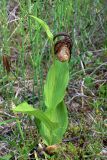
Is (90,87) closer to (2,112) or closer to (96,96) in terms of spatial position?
(96,96)

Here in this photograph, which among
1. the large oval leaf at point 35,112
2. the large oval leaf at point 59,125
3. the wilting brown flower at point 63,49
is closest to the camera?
the large oval leaf at point 35,112

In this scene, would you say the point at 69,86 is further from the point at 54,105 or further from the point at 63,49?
the point at 63,49

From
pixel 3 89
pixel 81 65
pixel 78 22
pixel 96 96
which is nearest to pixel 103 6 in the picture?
pixel 78 22

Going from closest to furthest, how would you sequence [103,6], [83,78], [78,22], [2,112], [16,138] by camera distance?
[16,138]
[2,112]
[83,78]
[78,22]
[103,6]

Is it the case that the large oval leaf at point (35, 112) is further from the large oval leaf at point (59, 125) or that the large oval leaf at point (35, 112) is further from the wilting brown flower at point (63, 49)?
the wilting brown flower at point (63, 49)

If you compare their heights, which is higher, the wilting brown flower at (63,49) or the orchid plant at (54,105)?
the wilting brown flower at (63,49)

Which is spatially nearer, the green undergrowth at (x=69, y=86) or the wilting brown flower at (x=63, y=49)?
the wilting brown flower at (x=63, y=49)

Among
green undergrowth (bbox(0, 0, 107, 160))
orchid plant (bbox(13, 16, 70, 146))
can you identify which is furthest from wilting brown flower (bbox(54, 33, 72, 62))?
green undergrowth (bbox(0, 0, 107, 160))

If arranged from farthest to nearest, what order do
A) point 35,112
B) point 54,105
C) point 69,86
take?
1. point 69,86
2. point 54,105
3. point 35,112

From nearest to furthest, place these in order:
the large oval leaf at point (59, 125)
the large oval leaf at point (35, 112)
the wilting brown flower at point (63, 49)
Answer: the large oval leaf at point (35, 112), the wilting brown flower at point (63, 49), the large oval leaf at point (59, 125)

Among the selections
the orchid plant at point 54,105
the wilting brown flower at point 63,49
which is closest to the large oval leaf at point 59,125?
the orchid plant at point 54,105

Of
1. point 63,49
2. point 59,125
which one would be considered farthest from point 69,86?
point 63,49
